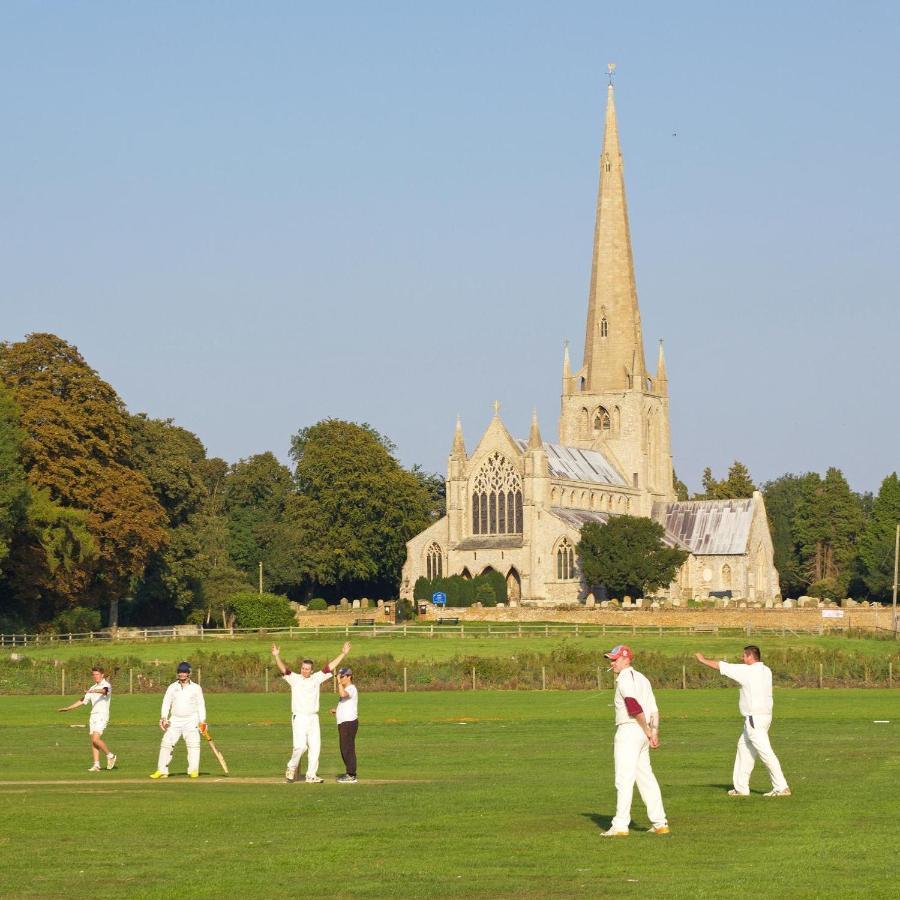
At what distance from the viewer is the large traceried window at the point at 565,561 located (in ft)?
341

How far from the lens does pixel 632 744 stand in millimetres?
17156

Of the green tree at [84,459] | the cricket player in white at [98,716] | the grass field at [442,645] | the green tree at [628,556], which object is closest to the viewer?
the cricket player in white at [98,716]

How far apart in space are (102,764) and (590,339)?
92257 millimetres

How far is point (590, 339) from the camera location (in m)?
118

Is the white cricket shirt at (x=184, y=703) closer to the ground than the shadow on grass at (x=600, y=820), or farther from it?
farther from it

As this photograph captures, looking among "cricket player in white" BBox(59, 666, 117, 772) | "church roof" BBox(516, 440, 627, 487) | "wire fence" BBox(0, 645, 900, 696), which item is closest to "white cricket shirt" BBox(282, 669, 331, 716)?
"cricket player in white" BBox(59, 666, 117, 772)

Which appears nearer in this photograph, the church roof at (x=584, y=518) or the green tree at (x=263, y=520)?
the church roof at (x=584, y=518)

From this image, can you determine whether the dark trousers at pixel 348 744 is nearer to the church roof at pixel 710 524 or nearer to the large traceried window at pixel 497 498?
the large traceried window at pixel 497 498

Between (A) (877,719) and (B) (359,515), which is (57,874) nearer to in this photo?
(A) (877,719)

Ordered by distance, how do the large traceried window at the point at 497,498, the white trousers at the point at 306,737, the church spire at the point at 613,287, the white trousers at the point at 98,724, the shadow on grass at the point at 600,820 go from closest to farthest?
the shadow on grass at the point at 600,820
the white trousers at the point at 306,737
the white trousers at the point at 98,724
the large traceried window at the point at 497,498
the church spire at the point at 613,287

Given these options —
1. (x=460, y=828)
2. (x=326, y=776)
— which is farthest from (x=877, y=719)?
(x=460, y=828)

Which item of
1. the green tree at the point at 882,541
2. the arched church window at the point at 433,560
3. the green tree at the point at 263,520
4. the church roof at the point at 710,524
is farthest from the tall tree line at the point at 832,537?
the green tree at the point at 263,520

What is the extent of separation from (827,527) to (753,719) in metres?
113

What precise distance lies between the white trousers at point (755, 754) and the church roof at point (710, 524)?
9220 cm
